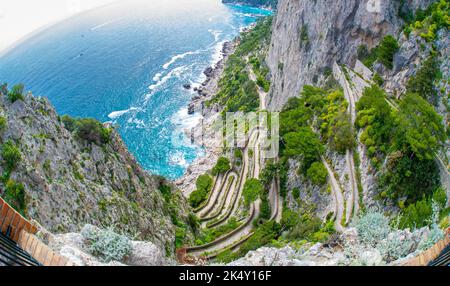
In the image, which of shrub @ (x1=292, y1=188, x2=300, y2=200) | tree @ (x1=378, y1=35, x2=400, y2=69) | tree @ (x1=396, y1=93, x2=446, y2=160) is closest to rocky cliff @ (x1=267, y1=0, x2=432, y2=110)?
tree @ (x1=378, y1=35, x2=400, y2=69)

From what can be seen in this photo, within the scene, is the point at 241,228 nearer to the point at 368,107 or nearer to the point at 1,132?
the point at 368,107

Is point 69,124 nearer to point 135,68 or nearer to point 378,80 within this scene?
point 378,80

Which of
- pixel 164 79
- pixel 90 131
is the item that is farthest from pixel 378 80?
pixel 164 79

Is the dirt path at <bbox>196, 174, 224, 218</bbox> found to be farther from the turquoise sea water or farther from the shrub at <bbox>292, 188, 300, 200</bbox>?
the turquoise sea water

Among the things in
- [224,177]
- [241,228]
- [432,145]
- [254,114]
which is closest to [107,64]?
[254,114]

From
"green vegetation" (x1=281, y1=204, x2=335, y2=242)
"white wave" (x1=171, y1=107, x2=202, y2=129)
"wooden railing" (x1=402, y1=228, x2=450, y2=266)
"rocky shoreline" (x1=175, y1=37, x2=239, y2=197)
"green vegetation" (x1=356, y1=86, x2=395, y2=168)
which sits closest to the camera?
"wooden railing" (x1=402, y1=228, x2=450, y2=266)

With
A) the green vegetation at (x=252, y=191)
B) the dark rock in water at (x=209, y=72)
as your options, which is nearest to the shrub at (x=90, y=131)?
the green vegetation at (x=252, y=191)

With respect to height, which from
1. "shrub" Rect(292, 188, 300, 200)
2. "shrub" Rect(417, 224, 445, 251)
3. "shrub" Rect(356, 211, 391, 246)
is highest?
"shrub" Rect(417, 224, 445, 251)
